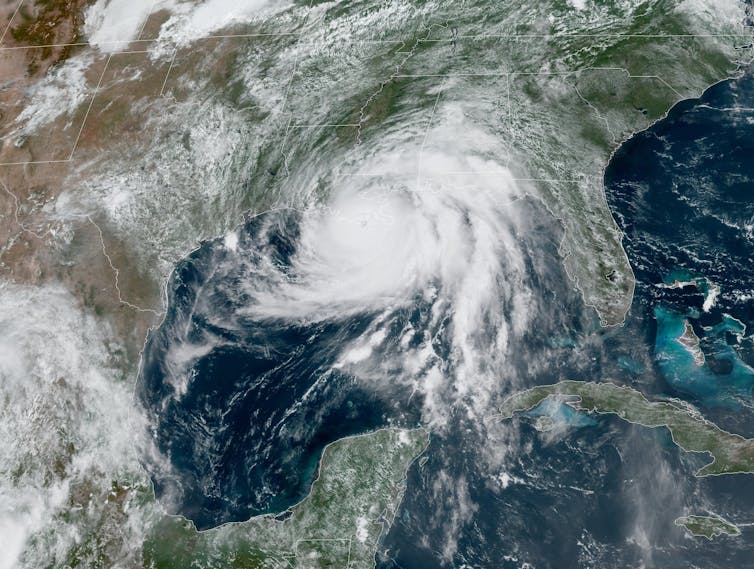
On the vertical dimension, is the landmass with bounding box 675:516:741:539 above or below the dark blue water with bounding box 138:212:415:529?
below

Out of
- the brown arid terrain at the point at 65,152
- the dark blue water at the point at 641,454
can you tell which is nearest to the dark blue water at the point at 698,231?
the dark blue water at the point at 641,454

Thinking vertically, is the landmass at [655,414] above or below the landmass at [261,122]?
below

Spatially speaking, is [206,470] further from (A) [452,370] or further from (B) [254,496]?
(A) [452,370]

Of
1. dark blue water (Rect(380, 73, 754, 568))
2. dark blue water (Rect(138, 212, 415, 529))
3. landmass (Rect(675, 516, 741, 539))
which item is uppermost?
dark blue water (Rect(138, 212, 415, 529))

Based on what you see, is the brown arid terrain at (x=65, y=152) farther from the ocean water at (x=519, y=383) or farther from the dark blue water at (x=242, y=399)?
the ocean water at (x=519, y=383)

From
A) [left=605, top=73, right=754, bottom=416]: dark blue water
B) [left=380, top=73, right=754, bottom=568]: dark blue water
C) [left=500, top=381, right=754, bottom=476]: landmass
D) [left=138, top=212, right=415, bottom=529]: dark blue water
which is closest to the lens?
[left=380, top=73, right=754, bottom=568]: dark blue water

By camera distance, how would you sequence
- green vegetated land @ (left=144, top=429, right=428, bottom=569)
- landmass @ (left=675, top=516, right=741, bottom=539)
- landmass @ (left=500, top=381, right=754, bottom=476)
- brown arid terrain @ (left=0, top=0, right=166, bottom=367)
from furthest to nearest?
brown arid terrain @ (left=0, top=0, right=166, bottom=367)
green vegetated land @ (left=144, top=429, right=428, bottom=569)
landmass @ (left=500, top=381, right=754, bottom=476)
landmass @ (left=675, top=516, right=741, bottom=539)

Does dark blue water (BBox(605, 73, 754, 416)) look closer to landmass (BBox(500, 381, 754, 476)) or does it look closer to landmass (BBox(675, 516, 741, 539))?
landmass (BBox(500, 381, 754, 476))

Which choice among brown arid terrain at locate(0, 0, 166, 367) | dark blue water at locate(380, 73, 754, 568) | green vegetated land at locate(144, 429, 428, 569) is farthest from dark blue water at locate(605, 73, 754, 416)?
brown arid terrain at locate(0, 0, 166, 367)
